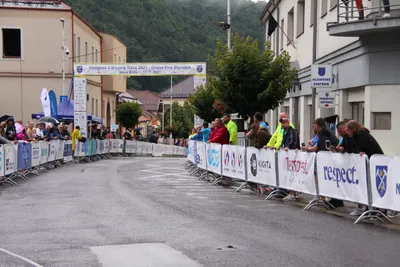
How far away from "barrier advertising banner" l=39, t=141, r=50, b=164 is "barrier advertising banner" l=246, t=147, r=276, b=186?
10.0m

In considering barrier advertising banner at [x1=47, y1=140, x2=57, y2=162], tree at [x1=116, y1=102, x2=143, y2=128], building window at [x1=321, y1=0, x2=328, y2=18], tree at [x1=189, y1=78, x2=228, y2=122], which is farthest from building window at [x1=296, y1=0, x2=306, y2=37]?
tree at [x1=116, y1=102, x2=143, y2=128]

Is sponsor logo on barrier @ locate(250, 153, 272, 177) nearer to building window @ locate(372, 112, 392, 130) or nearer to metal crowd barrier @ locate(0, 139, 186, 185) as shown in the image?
building window @ locate(372, 112, 392, 130)

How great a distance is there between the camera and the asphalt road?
7.97 meters

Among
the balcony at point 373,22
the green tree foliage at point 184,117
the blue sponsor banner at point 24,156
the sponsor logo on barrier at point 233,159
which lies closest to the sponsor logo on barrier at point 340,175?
the balcony at point 373,22

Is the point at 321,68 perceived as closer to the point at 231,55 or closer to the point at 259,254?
the point at 231,55

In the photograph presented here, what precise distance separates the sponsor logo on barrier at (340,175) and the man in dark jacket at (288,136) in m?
2.60

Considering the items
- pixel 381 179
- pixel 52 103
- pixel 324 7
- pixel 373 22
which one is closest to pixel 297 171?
pixel 381 179

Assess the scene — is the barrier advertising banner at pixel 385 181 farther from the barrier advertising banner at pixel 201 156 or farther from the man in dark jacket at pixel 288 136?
the barrier advertising banner at pixel 201 156

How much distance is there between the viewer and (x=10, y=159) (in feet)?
63.4

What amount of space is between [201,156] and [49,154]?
23.5ft

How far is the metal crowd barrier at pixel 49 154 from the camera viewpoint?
19.1m

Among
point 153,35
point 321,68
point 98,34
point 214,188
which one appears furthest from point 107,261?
point 153,35

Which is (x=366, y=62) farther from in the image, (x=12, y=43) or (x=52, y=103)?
(x=12, y=43)

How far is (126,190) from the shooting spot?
53.2 feet
